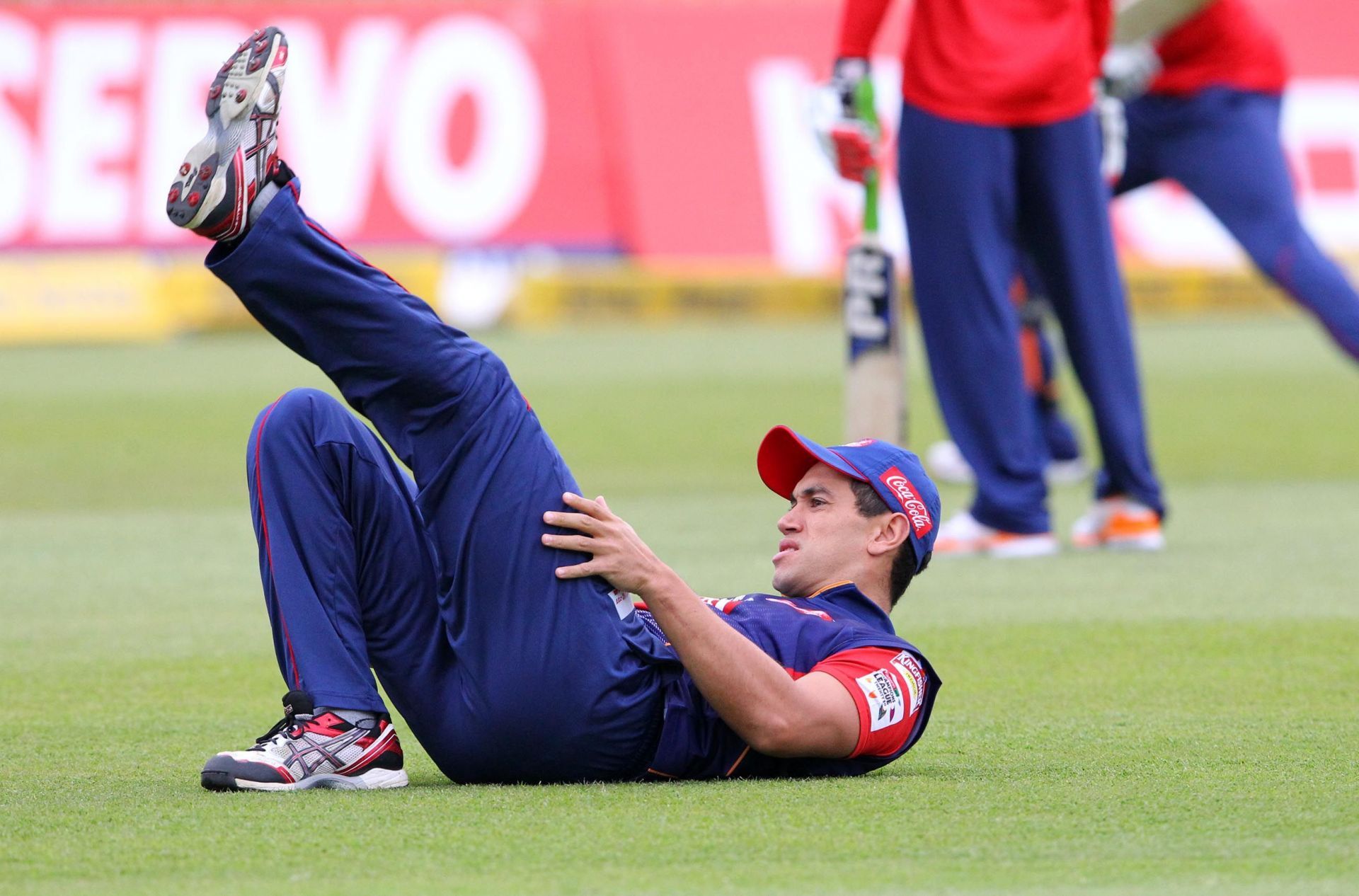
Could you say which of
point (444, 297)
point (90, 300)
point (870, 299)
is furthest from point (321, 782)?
point (444, 297)

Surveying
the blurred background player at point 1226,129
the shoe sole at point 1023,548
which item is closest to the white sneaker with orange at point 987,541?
the shoe sole at point 1023,548

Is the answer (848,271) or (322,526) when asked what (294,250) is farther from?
(848,271)

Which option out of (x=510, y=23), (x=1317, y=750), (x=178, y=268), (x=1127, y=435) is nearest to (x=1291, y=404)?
(x=1127, y=435)

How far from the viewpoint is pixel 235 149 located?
10.5 ft

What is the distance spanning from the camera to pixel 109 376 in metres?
15.0

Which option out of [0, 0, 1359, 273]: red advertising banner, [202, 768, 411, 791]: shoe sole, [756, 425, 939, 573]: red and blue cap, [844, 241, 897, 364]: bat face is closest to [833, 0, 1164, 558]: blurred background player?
[844, 241, 897, 364]: bat face

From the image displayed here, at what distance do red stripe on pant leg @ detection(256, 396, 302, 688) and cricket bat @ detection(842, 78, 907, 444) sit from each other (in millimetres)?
Result: 3824

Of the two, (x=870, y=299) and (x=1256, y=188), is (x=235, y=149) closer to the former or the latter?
(x=870, y=299)

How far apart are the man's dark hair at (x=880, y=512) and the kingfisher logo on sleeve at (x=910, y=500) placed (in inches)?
1.0

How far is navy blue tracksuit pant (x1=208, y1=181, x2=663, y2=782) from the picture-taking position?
323cm

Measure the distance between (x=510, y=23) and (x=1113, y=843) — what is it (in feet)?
70.1

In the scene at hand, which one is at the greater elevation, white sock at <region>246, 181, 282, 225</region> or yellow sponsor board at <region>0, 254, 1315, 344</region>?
white sock at <region>246, 181, 282, 225</region>

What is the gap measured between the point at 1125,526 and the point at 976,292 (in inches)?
37.6

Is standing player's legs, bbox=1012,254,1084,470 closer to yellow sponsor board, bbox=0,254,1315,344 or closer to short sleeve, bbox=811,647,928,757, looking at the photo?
short sleeve, bbox=811,647,928,757
